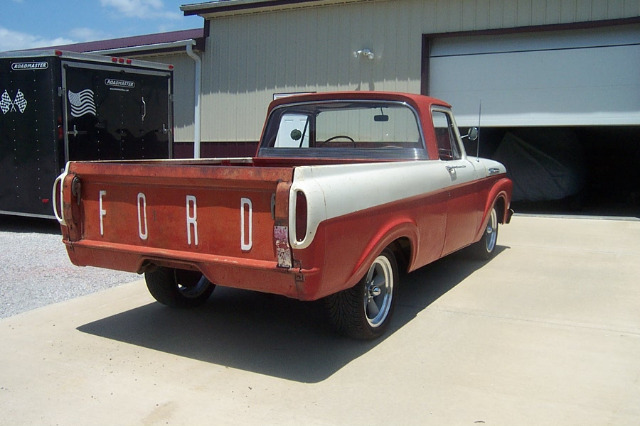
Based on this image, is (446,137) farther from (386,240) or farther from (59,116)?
(59,116)

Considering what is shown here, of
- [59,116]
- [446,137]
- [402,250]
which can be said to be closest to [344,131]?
[446,137]

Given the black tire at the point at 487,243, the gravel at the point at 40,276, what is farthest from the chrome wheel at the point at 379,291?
the gravel at the point at 40,276

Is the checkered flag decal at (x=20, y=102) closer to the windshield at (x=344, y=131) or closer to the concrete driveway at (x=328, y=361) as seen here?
the concrete driveway at (x=328, y=361)

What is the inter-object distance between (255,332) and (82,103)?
5388 millimetres

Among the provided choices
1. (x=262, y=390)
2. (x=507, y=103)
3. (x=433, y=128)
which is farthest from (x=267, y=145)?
(x=507, y=103)

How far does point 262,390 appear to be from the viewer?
11.1 feet

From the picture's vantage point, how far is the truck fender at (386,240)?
3684 millimetres

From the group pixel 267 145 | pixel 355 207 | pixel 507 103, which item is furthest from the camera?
pixel 507 103

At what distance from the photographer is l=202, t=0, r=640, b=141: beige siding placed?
412 inches

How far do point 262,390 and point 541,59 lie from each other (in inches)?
359

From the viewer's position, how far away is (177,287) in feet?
15.8

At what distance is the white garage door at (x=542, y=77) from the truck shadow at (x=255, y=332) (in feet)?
20.7

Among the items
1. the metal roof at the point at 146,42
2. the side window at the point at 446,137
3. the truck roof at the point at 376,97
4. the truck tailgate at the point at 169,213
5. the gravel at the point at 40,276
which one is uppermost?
the metal roof at the point at 146,42

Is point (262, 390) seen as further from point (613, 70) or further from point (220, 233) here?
point (613, 70)
